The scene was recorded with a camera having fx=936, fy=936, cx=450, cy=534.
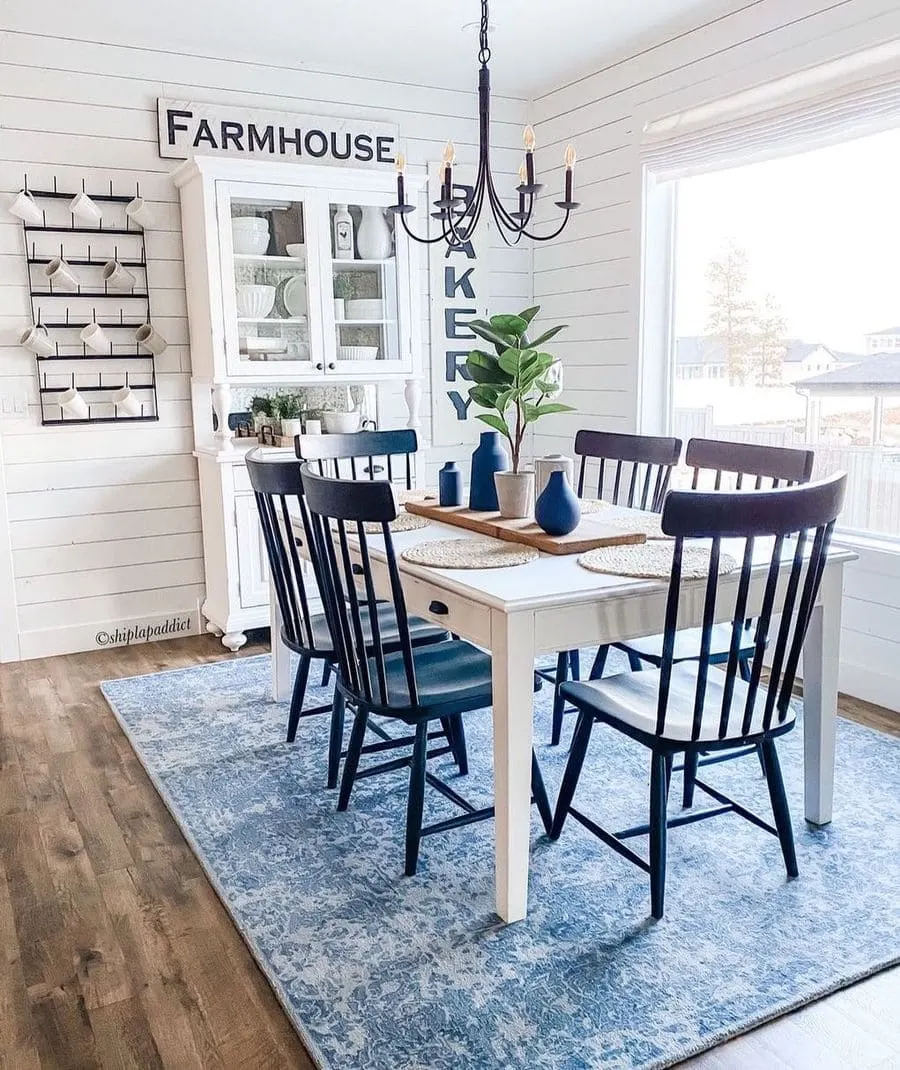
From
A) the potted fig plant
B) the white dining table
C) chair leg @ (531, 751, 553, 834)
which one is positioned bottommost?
chair leg @ (531, 751, 553, 834)

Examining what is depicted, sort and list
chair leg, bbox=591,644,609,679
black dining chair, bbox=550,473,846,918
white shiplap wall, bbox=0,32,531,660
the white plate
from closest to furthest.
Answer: black dining chair, bbox=550,473,846,918
chair leg, bbox=591,644,609,679
white shiplap wall, bbox=0,32,531,660
the white plate

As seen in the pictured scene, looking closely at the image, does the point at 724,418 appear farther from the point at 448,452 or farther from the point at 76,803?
the point at 76,803

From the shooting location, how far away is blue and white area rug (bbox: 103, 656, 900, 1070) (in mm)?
1715

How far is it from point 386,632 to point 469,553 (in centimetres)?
62

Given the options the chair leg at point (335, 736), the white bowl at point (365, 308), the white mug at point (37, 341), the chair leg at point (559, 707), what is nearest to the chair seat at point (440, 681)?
the chair leg at point (335, 736)

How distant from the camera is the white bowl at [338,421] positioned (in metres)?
4.23

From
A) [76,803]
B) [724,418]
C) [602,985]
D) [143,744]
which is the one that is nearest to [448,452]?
[724,418]

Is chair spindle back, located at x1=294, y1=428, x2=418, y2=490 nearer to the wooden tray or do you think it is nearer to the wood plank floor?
the wooden tray

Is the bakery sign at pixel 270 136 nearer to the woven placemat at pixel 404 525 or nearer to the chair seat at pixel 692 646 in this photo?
the woven placemat at pixel 404 525

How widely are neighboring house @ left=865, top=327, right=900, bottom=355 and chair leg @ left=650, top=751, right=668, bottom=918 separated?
1.95 m

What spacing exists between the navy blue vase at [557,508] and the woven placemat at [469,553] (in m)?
0.09

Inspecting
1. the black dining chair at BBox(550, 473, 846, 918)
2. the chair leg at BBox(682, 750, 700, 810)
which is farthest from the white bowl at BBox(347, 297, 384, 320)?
the chair leg at BBox(682, 750, 700, 810)

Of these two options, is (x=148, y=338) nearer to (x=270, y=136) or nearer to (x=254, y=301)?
(x=254, y=301)

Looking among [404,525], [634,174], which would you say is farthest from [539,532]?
[634,174]
